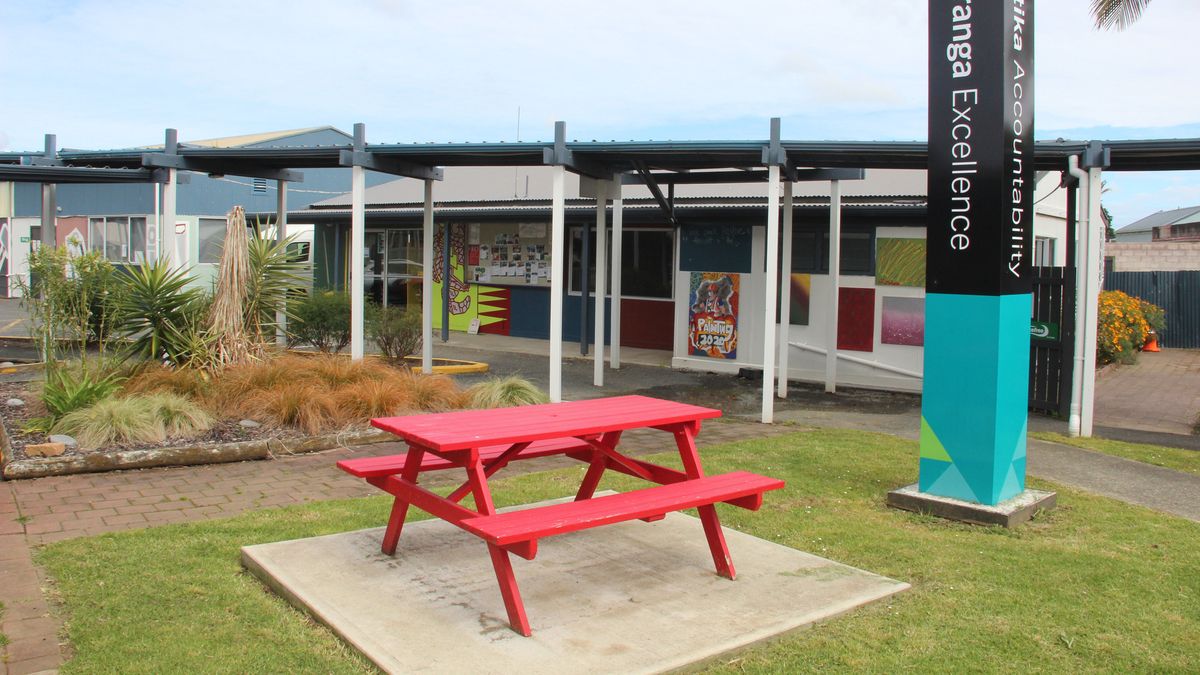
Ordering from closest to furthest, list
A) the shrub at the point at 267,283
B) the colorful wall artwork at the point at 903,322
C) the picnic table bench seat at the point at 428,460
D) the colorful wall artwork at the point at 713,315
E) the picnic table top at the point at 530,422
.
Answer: the picnic table top at the point at 530,422 < the picnic table bench seat at the point at 428,460 < the shrub at the point at 267,283 < the colorful wall artwork at the point at 903,322 < the colorful wall artwork at the point at 713,315

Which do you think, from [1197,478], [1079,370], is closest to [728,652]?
[1197,478]

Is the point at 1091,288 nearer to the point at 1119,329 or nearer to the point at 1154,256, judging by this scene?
the point at 1119,329

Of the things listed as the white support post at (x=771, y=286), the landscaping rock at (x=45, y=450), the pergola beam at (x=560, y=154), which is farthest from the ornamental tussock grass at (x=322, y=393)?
the white support post at (x=771, y=286)

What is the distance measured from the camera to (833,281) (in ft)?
44.3

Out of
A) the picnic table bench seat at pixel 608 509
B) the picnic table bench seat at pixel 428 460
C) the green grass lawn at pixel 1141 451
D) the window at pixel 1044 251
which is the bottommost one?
the green grass lawn at pixel 1141 451

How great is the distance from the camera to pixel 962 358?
6.55m

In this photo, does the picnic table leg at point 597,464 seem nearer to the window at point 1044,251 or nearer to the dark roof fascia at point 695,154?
the dark roof fascia at point 695,154

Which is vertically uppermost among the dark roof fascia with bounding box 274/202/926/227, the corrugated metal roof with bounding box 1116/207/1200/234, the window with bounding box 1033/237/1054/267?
the corrugated metal roof with bounding box 1116/207/1200/234

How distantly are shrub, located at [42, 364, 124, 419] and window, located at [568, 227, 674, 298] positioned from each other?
416 inches

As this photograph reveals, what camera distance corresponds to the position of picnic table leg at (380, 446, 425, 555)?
515cm

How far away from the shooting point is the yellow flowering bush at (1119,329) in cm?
1878

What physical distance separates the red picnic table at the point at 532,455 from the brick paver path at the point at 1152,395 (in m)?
8.33

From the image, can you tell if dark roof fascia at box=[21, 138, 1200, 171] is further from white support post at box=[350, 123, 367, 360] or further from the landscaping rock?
the landscaping rock

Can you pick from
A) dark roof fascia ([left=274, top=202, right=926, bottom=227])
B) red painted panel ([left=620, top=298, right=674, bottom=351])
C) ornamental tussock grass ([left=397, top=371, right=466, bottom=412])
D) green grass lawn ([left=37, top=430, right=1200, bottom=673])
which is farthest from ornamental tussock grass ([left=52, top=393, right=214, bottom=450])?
red painted panel ([left=620, top=298, right=674, bottom=351])
